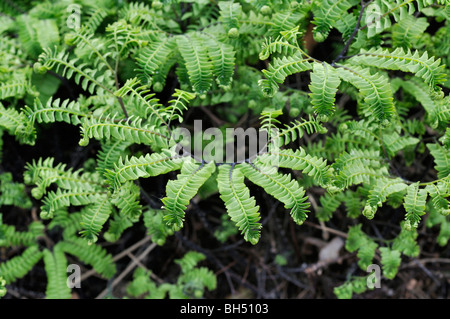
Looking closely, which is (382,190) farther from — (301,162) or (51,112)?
(51,112)

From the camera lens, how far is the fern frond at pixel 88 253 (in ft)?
7.15

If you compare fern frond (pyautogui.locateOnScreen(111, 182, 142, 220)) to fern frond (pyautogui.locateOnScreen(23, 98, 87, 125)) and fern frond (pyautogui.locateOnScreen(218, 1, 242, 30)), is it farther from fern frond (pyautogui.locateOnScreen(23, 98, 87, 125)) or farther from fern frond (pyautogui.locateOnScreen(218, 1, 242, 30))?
fern frond (pyautogui.locateOnScreen(218, 1, 242, 30))

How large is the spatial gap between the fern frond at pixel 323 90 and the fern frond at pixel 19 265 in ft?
6.13

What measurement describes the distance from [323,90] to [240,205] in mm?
581

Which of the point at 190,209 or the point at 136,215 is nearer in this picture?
the point at 136,215

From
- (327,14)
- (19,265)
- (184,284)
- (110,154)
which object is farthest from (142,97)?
(19,265)

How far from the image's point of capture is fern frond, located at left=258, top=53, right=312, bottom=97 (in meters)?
1.53

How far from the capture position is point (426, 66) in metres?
1.51

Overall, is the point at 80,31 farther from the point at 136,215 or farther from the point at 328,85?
the point at 328,85

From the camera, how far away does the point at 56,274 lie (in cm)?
215

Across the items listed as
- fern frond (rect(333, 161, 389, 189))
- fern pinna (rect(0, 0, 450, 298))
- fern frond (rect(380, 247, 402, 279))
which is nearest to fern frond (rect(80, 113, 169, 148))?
fern pinna (rect(0, 0, 450, 298))

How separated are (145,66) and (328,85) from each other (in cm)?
88

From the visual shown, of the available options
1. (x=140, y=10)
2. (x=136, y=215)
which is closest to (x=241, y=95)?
(x=140, y=10)

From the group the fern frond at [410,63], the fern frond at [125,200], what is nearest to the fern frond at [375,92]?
the fern frond at [410,63]
